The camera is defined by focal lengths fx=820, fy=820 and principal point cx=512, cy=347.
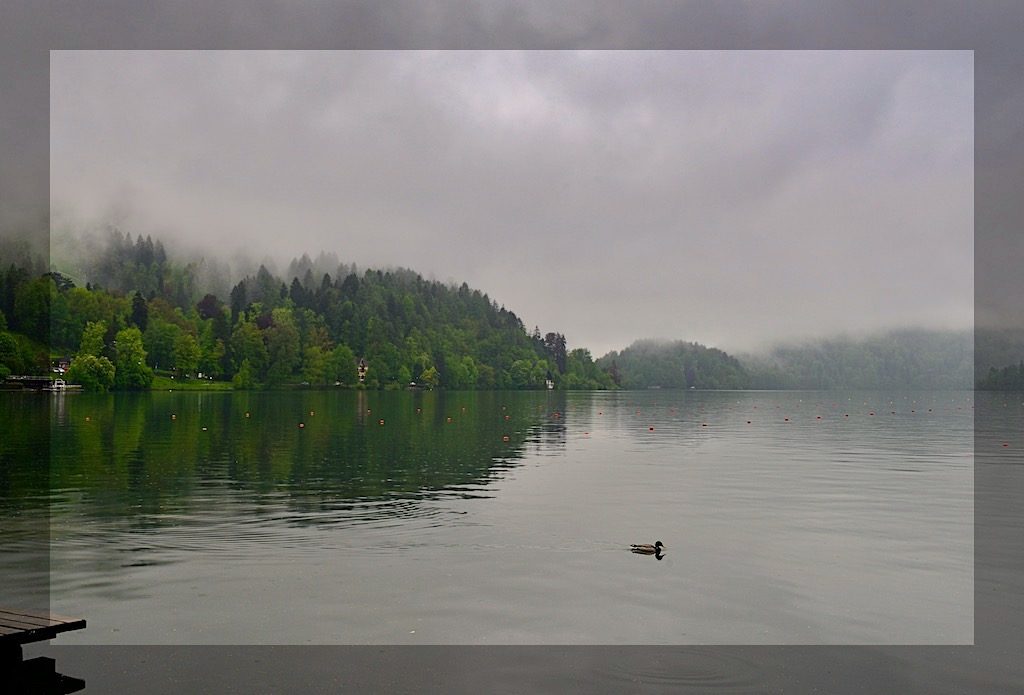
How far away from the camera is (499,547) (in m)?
23.2

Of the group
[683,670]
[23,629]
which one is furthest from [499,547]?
[23,629]

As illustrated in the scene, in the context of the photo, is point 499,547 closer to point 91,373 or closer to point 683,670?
point 683,670

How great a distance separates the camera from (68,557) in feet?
68.6

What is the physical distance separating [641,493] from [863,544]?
1149cm

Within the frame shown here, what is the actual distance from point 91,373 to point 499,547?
180789mm

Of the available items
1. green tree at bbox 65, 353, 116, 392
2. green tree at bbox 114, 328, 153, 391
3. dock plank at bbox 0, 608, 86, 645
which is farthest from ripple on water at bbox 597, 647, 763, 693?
green tree at bbox 114, 328, 153, 391

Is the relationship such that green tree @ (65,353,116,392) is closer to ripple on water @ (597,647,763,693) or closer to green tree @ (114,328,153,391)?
green tree @ (114,328,153,391)

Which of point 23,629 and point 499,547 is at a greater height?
point 23,629

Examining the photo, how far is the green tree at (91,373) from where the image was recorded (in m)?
178

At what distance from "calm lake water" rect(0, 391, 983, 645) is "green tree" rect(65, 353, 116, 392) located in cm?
14198

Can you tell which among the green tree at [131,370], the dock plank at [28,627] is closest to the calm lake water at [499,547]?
the dock plank at [28,627]

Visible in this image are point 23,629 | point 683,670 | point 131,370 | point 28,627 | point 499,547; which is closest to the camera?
point 23,629

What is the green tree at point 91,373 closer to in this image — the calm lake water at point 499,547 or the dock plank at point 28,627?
the calm lake water at point 499,547

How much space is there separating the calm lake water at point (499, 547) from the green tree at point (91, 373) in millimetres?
141983
